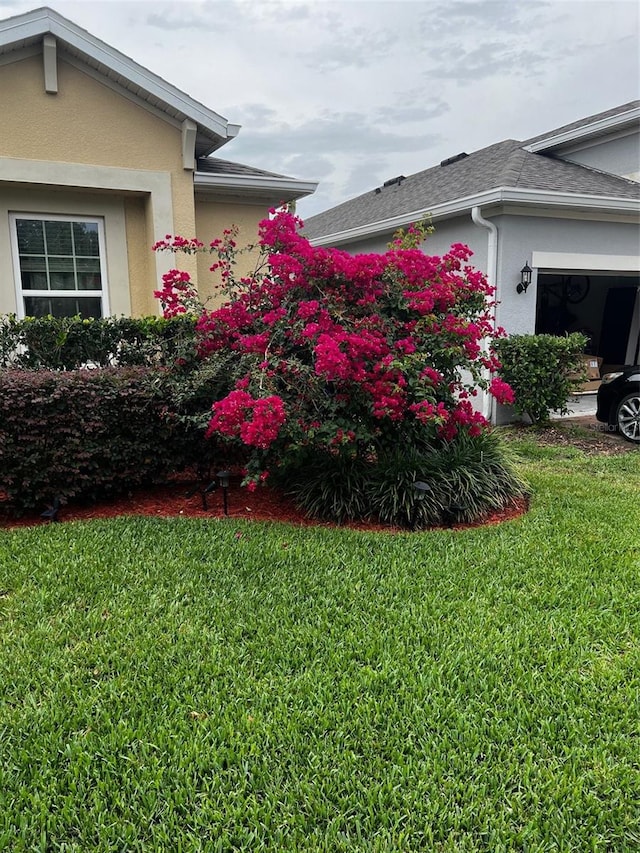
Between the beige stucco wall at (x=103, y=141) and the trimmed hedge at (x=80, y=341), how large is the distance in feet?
5.55

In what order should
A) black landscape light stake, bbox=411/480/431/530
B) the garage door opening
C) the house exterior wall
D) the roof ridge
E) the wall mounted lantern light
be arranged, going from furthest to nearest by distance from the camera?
the garage door opening
the house exterior wall
the roof ridge
the wall mounted lantern light
black landscape light stake, bbox=411/480/431/530

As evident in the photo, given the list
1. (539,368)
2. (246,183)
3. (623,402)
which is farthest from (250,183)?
(623,402)

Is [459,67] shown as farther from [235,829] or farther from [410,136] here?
[235,829]

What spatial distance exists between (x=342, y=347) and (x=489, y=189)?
6385 millimetres

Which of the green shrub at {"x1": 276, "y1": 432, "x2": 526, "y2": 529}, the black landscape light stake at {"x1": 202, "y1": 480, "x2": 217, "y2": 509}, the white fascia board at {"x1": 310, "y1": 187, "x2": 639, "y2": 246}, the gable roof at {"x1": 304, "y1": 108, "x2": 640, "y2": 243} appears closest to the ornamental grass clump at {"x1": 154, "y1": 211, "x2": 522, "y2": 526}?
the green shrub at {"x1": 276, "y1": 432, "x2": 526, "y2": 529}

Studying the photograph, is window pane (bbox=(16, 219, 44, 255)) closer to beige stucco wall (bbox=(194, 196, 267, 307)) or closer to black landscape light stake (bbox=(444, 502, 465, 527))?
beige stucco wall (bbox=(194, 196, 267, 307))

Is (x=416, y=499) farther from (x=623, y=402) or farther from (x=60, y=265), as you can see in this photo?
(x=60, y=265)

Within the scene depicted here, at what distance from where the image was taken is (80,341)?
664 centimetres

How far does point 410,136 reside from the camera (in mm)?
18344

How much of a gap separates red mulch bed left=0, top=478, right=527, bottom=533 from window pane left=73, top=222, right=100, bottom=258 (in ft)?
13.2

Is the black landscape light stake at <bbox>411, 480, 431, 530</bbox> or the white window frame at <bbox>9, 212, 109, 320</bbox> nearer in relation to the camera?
the black landscape light stake at <bbox>411, 480, 431, 530</bbox>

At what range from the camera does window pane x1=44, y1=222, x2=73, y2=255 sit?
26.6ft

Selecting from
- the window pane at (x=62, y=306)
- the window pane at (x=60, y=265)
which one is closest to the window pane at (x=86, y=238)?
the window pane at (x=60, y=265)

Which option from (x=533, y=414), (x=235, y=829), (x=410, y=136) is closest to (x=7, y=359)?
(x=235, y=829)
